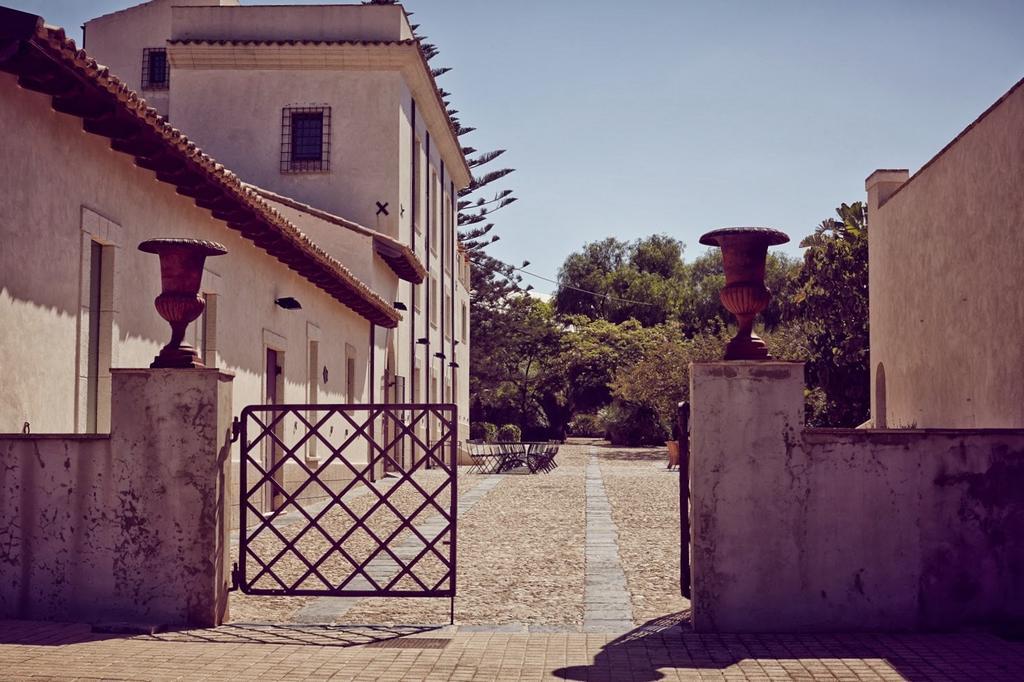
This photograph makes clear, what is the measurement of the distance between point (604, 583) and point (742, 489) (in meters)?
2.24

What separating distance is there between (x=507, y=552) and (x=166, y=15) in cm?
2188

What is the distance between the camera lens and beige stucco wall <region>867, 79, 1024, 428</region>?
12.2 meters

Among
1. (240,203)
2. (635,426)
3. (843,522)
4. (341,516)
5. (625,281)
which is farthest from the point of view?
(625,281)

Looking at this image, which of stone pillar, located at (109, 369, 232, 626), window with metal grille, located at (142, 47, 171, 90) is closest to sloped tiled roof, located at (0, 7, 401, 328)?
stone pillar, located at (109, 369, 232, 626)

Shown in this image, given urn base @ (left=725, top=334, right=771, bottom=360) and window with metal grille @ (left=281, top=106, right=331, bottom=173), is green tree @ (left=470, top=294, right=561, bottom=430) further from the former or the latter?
urn base @ (left=725, top=334, right=771, bottom=360)

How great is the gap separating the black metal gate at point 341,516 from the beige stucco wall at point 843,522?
1.72 meters

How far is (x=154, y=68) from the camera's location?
2728 cm

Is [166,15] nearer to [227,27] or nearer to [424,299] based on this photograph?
[227,27]

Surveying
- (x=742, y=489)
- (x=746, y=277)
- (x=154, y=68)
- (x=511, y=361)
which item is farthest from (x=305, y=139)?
(x=511, y=361)

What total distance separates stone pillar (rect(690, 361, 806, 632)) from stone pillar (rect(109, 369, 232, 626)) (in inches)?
123

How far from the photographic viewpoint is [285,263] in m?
15.0

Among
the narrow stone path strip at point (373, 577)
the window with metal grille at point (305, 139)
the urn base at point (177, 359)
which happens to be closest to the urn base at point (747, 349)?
the narrow stone path strip at point (373, 577)

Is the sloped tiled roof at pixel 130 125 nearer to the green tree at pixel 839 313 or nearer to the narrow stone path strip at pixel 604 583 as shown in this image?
the narrow stone path strip at pixel 604 583

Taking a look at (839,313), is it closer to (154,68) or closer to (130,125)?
(154,68)
